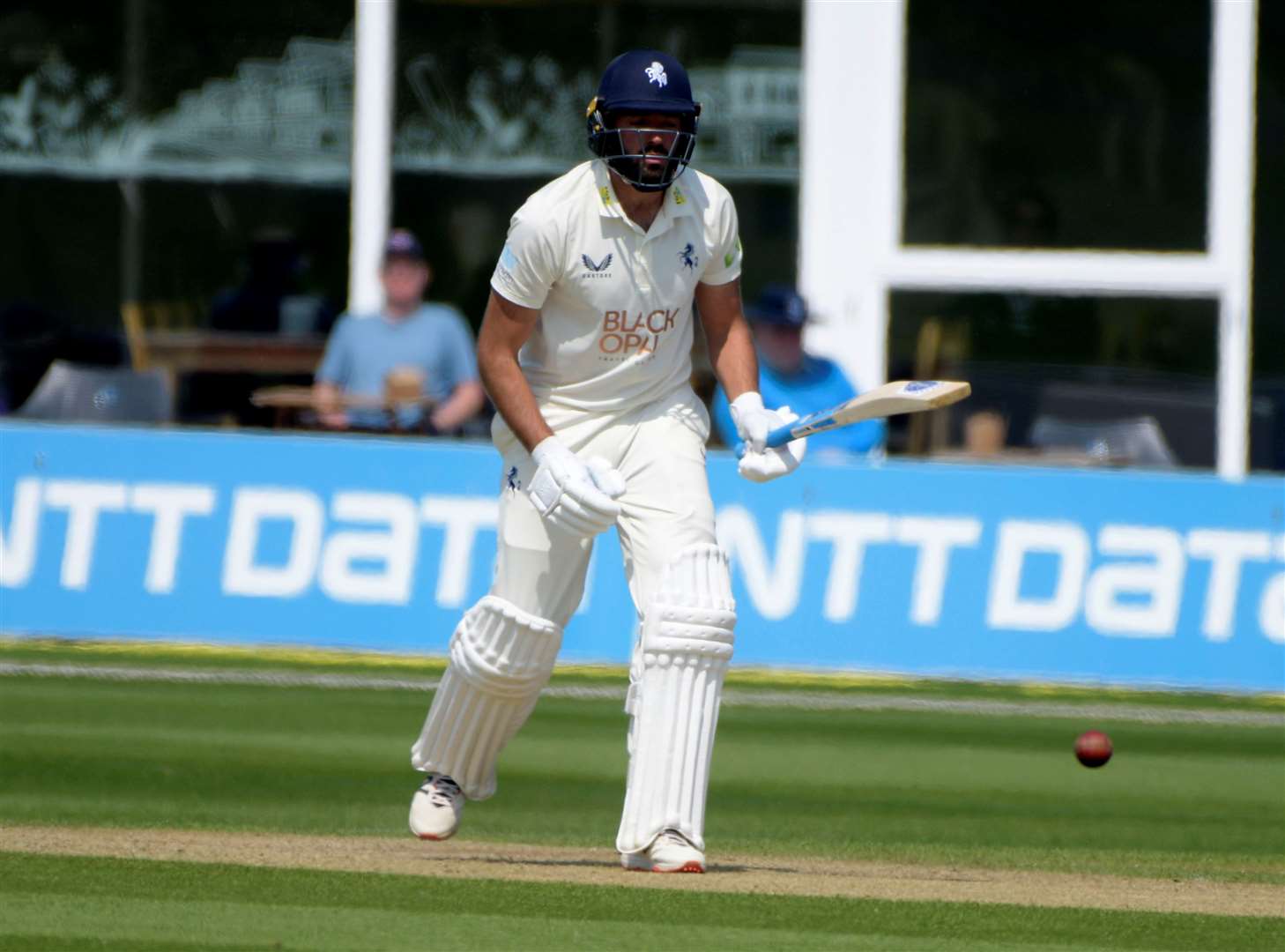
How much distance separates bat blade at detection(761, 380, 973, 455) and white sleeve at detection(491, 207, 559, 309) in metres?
0.65

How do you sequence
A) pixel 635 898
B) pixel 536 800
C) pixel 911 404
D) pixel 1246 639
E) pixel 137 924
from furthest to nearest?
pixel 1246 639
pixel 536 800
pixel 911 404
pixel 635 898
pixel 137 924

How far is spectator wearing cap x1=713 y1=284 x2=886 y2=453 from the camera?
10906mm

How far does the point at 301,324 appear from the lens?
13328 millimetres

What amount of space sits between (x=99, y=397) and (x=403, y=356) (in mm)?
1812

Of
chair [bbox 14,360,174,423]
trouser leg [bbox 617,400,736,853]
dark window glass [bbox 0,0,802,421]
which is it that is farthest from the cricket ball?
chair [bbox 14,360,174,423]

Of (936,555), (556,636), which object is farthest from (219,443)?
(556,636)

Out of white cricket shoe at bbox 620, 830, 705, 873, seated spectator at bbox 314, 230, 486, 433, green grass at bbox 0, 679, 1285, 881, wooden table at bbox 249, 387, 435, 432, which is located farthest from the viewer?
seated spectator at bbox 314, 230, 486, 433

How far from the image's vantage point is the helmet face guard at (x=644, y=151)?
581 centimetres

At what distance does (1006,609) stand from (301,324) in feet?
16.2

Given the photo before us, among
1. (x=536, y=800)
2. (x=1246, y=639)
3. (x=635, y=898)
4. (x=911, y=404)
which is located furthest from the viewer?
(x=1246, y=639)

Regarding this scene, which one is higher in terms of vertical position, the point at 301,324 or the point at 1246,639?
the point at 301,324

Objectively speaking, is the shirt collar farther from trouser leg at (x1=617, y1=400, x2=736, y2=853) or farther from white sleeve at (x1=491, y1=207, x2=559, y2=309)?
trouser leg at (x1=617, y1=400, x2=736, y2=853)

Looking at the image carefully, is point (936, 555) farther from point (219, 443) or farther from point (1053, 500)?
point (219, 443)

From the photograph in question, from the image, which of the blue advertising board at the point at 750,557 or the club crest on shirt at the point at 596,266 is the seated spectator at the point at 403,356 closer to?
the blue advertising board at the point at 750,557
